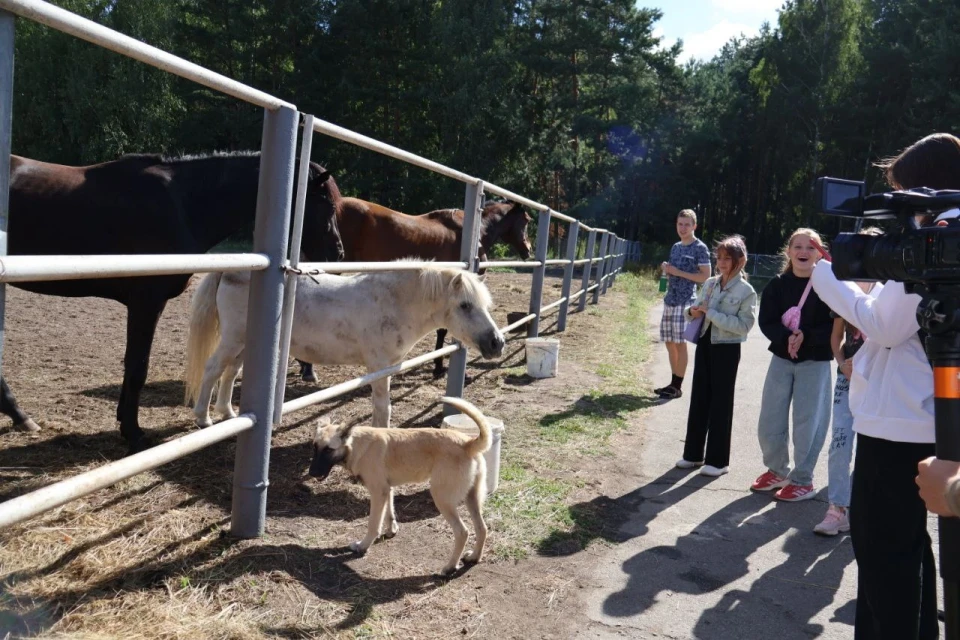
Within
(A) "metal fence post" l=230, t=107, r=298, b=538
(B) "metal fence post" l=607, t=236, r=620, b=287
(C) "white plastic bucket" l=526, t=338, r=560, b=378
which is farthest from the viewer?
(B) "metal fence post" l=607, t=236, r=620, b=287

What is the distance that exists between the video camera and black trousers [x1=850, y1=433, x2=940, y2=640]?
0.63 meters

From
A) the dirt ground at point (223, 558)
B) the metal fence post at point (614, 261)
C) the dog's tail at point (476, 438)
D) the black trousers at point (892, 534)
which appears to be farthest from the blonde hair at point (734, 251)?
the metal fence post at point (614, 261)

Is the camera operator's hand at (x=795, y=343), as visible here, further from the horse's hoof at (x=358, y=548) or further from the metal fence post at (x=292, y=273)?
the metal fence post at (x=292, y=273)

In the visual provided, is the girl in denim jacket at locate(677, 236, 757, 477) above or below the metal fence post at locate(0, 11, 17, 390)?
below

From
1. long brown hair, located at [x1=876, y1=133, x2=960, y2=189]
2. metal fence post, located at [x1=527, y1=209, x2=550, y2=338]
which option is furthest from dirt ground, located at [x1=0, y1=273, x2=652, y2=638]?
metal fence post, located at [x1=527, y1=209, x2=550, y2=338]

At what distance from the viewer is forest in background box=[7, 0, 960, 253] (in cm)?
2638

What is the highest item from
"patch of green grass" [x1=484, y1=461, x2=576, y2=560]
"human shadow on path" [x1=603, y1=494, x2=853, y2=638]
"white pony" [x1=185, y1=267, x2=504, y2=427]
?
"white pony" [x1=185, y1=267, x2=504, y2=427]

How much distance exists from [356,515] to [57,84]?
2745 centimetres

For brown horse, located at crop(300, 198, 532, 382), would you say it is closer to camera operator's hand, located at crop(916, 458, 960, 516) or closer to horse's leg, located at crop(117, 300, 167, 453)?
horse's leg, located at crop(117, 300, 167, 453)

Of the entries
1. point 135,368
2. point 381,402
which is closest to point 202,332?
point 135,368

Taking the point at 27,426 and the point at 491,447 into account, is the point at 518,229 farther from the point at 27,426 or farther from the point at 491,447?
the point at 27,426

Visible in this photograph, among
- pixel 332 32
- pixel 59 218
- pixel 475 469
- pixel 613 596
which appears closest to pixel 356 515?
pixel 475 469

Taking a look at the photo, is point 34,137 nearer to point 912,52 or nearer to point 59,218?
point 59,218

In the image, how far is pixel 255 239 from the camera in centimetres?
277
